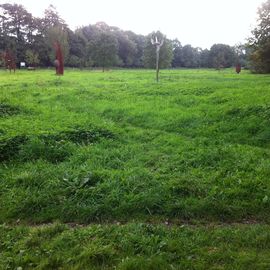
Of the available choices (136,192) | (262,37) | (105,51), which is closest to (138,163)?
(136,192)

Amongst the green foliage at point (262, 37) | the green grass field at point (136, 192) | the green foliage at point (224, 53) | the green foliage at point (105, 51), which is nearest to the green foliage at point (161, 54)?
the green foliage at point (105, 51)

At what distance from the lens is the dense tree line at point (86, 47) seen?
56.2 metres

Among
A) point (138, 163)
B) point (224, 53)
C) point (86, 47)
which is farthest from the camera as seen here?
point (224, 53)

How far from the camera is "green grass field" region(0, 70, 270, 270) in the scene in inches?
185

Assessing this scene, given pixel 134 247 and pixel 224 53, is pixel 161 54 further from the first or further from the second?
pixel 134 247

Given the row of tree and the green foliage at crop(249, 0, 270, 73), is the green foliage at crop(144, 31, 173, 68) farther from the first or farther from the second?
the green foliage at crop(249, 0, 270, 73)

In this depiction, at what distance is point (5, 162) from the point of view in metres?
8.10

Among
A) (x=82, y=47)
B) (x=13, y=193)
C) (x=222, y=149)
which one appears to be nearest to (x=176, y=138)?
(x=222, y=149)

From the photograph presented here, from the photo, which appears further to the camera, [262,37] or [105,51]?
[105,51]

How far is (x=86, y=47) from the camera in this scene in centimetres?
6347

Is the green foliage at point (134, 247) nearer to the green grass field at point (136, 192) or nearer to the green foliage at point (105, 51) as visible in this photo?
the green grass field at point (136, 192)

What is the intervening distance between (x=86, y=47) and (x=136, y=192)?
6017cm

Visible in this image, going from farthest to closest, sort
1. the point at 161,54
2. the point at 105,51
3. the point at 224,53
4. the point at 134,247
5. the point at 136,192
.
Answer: the point at 224,53
the point at 105,51
the point at 161,54
the point at 136,192
the point at 134,247

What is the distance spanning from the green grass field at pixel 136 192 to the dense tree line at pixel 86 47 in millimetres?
45154
